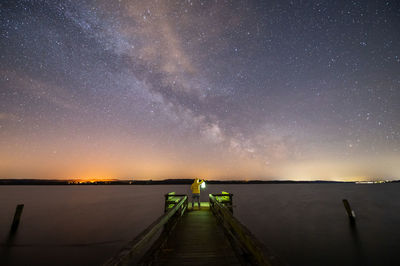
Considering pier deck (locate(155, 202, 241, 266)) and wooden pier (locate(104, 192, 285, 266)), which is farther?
pier deck (locate(155, 202, 241, 266))

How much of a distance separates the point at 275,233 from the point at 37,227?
23045 mm

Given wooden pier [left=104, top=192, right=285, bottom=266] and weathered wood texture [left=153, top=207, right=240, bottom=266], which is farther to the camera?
weathered wood texture [left=153, top=207, right=240, bottom=266]

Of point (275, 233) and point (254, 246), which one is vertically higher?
point (254, 246)

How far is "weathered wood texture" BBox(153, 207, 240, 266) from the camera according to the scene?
4.77 metres

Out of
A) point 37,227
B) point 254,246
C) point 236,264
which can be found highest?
point 254,246

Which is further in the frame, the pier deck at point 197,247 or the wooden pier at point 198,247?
the pier deck at point 197,247

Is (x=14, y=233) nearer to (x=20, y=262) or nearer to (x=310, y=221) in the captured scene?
(x=20, y=262)

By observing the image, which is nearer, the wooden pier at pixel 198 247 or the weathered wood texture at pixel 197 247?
the wooden pier at pixel 198 247

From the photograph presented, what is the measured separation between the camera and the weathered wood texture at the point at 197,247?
477 cm

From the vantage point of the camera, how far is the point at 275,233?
1669cm

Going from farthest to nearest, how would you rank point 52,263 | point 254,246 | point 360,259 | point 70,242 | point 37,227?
point 37,227 → point 70,242 → point 360,259 → point 52,263 → point 254,246

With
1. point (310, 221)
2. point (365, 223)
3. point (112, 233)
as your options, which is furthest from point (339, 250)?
point (112, 233)

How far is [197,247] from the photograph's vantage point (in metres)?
5.74

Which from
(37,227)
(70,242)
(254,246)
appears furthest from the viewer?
(37,227)
